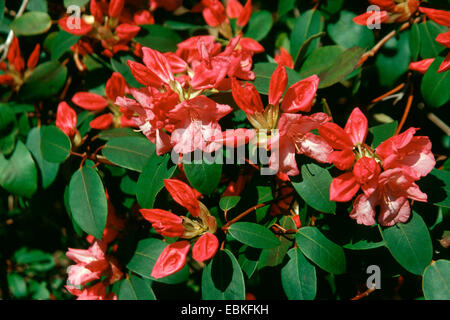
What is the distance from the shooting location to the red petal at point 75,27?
1205 millimetres

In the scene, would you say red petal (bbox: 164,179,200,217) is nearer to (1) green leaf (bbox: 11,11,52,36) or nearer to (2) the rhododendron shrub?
(2) the rhododendron shrub

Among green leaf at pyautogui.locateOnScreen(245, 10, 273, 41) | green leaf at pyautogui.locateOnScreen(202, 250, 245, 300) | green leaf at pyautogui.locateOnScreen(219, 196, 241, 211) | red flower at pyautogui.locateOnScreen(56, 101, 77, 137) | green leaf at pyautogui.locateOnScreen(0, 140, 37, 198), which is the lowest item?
green leaf at pyautogui.locateOnScreen(202, 250, 245, 300)

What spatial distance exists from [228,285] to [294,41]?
35.6 inches

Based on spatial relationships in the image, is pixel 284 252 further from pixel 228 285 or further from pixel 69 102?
pixel 69 102

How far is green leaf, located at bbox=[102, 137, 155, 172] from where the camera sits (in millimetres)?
1067

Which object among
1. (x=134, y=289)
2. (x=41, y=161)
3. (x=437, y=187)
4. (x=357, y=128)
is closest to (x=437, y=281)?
(x=437, y=187)

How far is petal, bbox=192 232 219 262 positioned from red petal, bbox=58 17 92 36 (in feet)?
2.70

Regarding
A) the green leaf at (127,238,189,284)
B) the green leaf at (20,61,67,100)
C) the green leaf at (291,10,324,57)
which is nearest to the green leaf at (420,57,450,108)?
the green leaf at (291,10,324,57)

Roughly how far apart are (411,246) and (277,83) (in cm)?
55

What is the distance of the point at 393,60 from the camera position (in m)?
1.36

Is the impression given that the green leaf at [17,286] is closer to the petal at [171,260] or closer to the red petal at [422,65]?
the petal at [171,260]

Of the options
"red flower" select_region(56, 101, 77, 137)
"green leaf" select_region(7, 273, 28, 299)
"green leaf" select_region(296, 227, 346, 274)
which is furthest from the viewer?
"green leaf" select_region(7, 273, 28, 299)

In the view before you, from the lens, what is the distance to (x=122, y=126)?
126 cm
